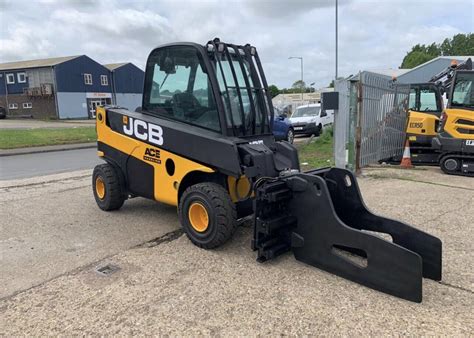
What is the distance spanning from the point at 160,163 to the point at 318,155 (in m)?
8.06

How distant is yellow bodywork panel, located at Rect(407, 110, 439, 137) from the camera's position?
10.4 m

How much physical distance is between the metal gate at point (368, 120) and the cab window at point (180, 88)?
189 inches

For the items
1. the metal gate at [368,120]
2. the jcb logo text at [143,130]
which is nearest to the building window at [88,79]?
the metal gate at [368,120]

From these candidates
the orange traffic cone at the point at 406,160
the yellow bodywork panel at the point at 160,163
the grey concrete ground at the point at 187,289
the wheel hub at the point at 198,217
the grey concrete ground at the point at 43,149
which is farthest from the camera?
the grey concrete ground at the point at 43,149

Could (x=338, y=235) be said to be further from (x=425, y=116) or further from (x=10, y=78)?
(x=10, y=78)

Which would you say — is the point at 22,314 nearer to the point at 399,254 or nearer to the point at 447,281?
the point at 399,254

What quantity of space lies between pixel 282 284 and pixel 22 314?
2.17 meters

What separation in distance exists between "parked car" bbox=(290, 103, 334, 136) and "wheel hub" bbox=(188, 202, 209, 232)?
15.7 m

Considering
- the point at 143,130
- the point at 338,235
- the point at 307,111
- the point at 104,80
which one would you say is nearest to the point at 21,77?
the point at 104,80

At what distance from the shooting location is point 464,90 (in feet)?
29.5

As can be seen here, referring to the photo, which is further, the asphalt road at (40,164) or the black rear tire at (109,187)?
the asphalt road at (40,164)

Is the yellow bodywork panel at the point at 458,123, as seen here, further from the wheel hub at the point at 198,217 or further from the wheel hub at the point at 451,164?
the wheel hub at the point at 198,217

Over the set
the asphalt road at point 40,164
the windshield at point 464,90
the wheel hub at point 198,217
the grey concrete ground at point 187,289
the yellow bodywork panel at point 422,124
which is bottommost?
the asphalt road at point 40,164

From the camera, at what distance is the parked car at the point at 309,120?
65.7 feet
